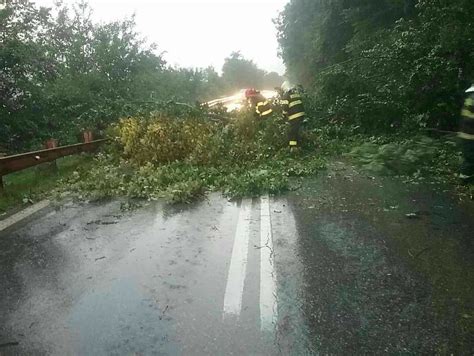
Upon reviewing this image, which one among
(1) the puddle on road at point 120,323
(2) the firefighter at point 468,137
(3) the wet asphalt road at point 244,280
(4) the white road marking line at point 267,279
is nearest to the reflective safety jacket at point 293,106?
(2) the firefighter at point 468,137

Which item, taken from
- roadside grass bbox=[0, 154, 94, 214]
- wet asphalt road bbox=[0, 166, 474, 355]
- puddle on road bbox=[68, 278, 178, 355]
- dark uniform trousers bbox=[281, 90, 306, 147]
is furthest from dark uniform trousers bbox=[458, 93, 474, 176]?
roadside grass bbox=[0, 154, 94, 214]

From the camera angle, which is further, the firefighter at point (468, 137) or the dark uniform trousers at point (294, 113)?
the dark uniform trousers at point (294, 113)

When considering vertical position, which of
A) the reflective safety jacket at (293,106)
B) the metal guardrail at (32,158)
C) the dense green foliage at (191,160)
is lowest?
the dense green foliage at (191,160)

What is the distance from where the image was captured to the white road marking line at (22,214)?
5.64 meters

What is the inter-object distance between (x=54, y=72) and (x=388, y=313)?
45.5 ft

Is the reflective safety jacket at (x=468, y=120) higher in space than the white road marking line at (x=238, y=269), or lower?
higher

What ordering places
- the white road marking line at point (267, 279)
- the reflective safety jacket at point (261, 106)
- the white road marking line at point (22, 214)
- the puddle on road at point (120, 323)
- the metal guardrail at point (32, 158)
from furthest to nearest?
the reflective safety jacket at point (261, 106)
the metal guardrail at point (32, 158)
the white road marking line at point (22, 214)
the white road marking line at point (267, 279)
the puddle on road at point (120, 323)

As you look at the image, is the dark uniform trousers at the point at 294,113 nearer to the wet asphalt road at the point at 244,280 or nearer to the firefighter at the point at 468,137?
the firefighter at the point at 468,137

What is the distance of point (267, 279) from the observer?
147 inches

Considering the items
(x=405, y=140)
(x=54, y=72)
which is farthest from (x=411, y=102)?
(x=54, y=72)

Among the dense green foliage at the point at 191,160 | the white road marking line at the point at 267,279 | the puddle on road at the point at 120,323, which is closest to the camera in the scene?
the puddle on road at the point at 120,323

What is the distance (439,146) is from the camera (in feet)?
30.3

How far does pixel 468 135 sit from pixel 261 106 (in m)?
6.74

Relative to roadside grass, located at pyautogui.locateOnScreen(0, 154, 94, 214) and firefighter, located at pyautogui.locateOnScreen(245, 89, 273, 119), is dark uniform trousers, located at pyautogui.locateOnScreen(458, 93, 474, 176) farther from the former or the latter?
roadside grass, located at pyautogui.locateOnScreen(0, 154, 94, 214)
